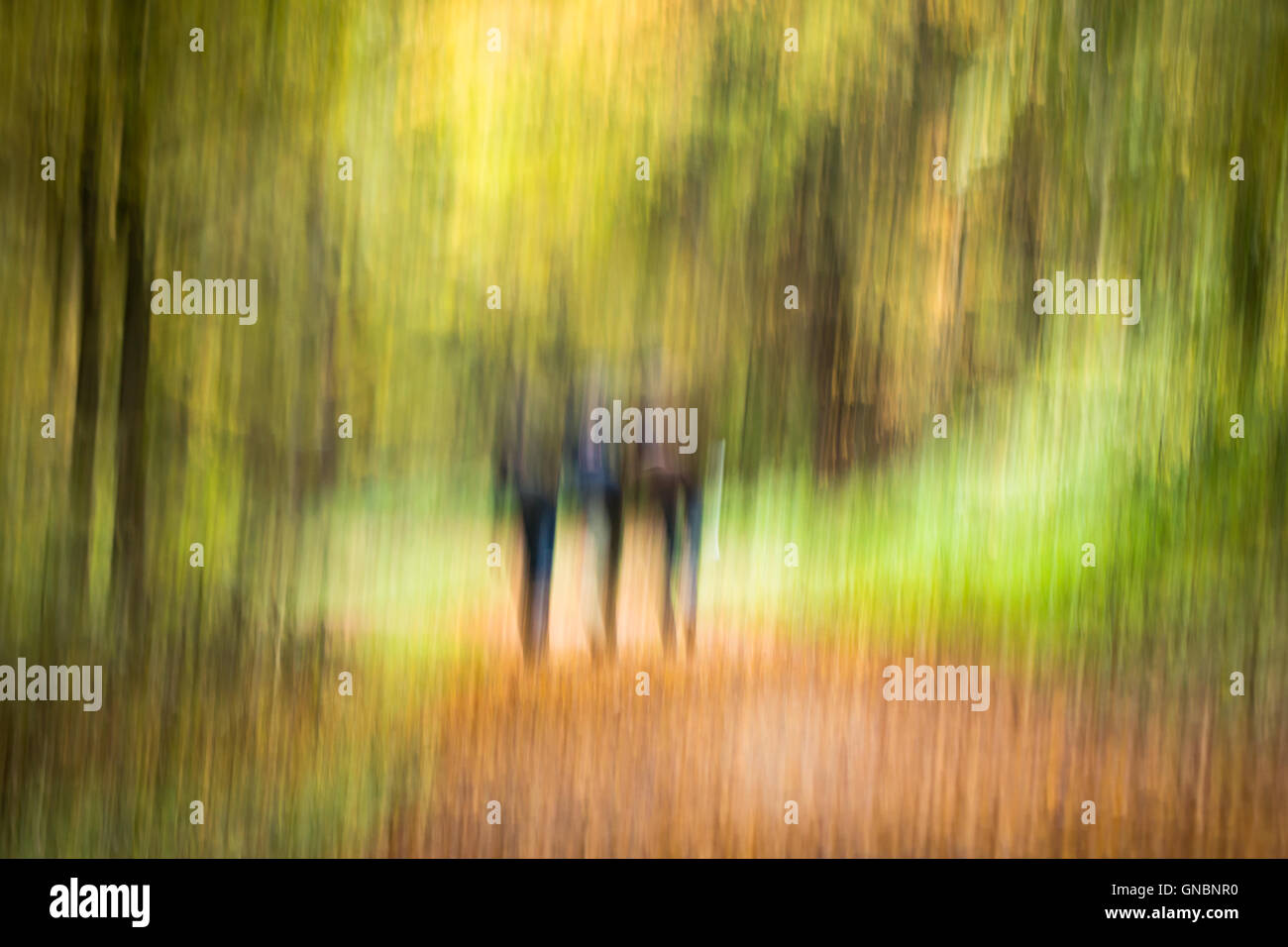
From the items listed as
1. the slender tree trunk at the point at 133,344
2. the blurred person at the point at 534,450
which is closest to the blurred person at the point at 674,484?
the blurred person at the point at 534,450

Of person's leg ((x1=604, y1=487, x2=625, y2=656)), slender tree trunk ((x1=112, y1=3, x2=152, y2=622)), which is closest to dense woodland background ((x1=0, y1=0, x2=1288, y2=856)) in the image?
slender tree trunk ((x1=112, y1=3, x2=152, y2=622))

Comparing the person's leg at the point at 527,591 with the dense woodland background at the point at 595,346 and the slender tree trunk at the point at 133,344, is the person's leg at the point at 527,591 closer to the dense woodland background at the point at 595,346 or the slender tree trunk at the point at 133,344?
the dense woodland background at the point at 595,346

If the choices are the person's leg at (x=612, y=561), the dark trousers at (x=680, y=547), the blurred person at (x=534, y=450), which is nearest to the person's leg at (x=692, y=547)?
the dark trousers at (x=680, y=547)

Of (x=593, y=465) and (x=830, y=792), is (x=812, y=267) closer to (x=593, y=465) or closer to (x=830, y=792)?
(x=593, y=465)

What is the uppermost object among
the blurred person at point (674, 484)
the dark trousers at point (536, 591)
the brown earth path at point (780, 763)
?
the blurred person at point (674, 484)

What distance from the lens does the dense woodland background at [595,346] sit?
73.9 inches

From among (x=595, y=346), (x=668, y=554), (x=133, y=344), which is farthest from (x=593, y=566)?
(x=133, y=344)

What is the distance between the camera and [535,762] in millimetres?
1893

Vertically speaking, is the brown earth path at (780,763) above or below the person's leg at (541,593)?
below

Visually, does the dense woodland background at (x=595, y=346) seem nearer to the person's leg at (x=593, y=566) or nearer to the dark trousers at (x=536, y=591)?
the dark trousers at (x=536, y=591)

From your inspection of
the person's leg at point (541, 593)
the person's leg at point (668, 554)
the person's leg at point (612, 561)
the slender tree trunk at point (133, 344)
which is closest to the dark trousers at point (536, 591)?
the person's leg at point (541, 593)

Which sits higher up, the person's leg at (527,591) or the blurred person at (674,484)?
the blurred person at (674,484)

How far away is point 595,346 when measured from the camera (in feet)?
6.21

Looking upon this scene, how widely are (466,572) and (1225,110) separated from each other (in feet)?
5.25
